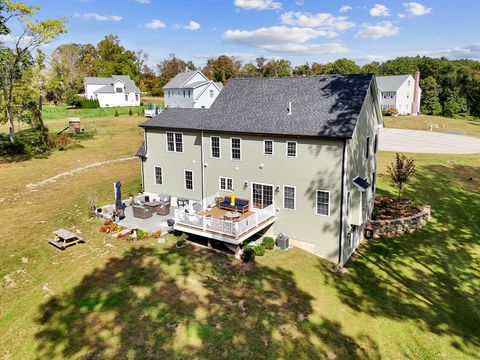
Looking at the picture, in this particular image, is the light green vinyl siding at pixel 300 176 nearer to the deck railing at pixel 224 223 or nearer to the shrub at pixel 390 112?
the deck railing at pixel 224 223

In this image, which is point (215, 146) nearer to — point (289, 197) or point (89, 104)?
point (289, 197)

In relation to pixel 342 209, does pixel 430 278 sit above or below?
below

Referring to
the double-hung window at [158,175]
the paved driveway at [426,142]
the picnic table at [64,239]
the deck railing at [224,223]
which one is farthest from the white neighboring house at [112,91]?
the deck railing at [224,223]

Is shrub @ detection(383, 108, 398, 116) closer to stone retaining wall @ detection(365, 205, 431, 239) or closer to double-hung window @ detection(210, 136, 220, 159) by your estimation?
stone retaining wall @ detection(365, 205, 431, 239)

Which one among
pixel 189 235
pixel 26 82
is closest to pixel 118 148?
pixel 26 82

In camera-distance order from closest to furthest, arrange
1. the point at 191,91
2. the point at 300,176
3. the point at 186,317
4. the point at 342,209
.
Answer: the point at 186,317
the point at 342,209
the point at 300,176
the point at 191,91

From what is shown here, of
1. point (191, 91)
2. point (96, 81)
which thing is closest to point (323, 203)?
point (191, 91)

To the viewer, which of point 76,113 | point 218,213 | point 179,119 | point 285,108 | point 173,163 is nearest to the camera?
point 285,108
